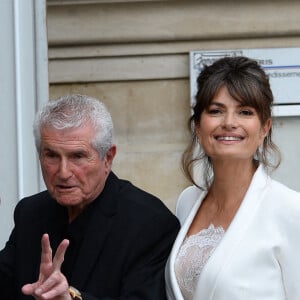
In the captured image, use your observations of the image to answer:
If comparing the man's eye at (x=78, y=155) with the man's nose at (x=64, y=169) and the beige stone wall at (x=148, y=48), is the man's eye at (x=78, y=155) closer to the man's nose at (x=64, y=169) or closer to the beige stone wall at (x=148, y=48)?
the man's nose at (x=64, y=169)

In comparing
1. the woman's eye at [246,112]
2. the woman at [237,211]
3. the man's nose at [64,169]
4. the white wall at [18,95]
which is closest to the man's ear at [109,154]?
the man's nose at [64,169]

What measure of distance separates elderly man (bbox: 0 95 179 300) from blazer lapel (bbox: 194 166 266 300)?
0.16m

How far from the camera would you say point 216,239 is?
315 centimetres

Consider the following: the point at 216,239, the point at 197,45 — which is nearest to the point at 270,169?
the point at 216,239

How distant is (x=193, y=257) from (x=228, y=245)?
152 millimetres

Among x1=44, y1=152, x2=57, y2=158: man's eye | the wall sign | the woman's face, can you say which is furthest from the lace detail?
the wall sign

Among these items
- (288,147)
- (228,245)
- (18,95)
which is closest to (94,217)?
(228,245)

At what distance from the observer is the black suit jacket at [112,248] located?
3104mm

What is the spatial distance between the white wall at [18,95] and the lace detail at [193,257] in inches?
58.7

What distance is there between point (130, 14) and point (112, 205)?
2789mm

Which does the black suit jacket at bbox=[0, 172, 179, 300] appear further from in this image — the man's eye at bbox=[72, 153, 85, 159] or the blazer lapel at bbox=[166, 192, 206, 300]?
the man's eye at bbox=[72, 153, 85, 159]

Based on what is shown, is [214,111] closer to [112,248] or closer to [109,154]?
[109,154]

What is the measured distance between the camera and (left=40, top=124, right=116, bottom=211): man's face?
3.08 meters

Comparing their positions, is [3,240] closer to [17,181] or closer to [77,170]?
[17,181]
